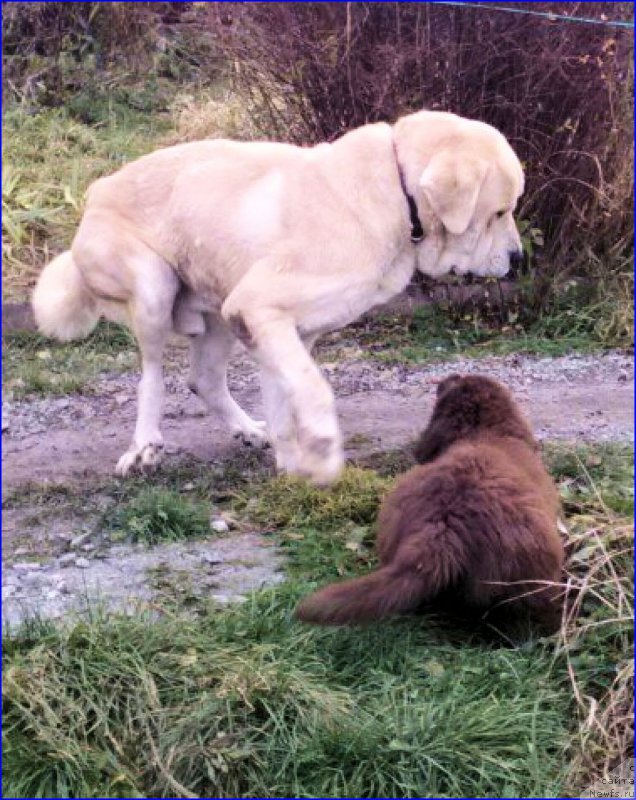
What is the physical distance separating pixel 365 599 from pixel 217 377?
205 centimetres

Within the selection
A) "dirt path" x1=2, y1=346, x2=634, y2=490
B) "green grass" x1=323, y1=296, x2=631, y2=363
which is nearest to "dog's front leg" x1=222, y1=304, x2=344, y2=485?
"dirt path" x1=2, y1=346, x2=634, y2=490

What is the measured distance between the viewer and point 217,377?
4504 mm

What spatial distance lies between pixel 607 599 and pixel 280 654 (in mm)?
988

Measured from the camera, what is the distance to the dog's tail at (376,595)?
103 inches

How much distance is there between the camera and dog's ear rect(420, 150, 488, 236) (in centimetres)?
342

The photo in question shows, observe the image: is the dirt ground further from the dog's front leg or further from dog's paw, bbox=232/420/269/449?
the dog's front leg

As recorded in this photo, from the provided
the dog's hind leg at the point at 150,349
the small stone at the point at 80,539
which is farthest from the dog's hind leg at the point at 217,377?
the small stone at the point at 80,539

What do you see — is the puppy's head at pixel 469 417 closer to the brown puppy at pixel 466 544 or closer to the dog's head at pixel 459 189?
the brown puppy at pixel 466 544

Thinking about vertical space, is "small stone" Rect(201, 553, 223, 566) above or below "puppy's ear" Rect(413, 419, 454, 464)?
below

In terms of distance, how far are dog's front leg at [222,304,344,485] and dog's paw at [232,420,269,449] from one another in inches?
22.1

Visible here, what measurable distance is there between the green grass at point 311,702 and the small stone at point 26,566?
263 millimetres

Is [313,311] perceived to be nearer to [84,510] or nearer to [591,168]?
[84,510]

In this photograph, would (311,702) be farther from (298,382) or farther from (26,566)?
(298,382)

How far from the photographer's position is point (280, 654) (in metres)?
2.91
